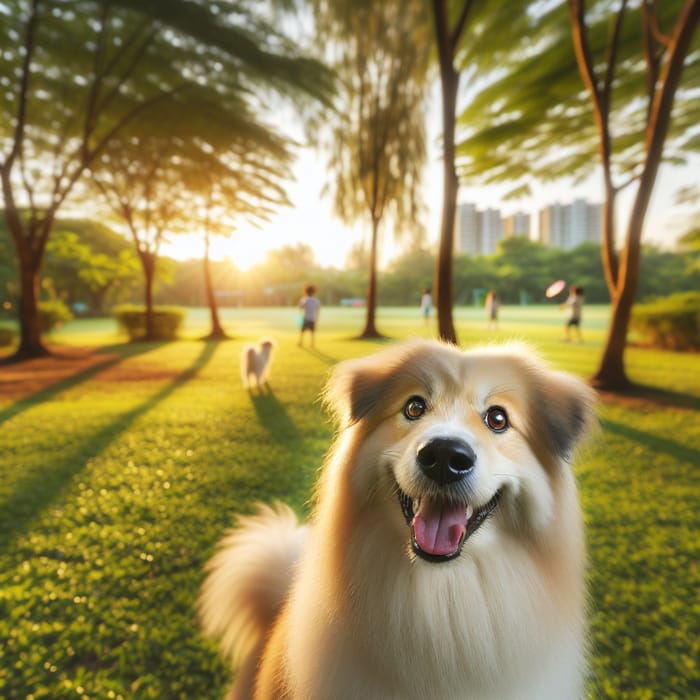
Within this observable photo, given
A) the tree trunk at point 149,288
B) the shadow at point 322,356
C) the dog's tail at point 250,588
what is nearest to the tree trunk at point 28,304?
the tree trunk at point 149,288

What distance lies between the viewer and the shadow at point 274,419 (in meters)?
5.72

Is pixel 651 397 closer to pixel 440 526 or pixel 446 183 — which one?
pixel 446 183

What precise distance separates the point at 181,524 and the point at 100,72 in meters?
12.0

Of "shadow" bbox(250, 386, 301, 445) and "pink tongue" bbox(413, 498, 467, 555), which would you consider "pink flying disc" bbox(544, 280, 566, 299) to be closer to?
"pink tongue" bbox(413, 498, 467, 555)

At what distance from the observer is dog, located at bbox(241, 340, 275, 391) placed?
8.12 metres

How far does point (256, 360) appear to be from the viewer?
816 cm

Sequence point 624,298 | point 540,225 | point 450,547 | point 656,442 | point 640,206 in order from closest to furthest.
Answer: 1. point 450,547
2. point 656,442
3. point 640,206
4. point 624,298
5. point 540,225

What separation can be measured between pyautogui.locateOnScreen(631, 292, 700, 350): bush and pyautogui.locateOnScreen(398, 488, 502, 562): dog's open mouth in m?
16.2

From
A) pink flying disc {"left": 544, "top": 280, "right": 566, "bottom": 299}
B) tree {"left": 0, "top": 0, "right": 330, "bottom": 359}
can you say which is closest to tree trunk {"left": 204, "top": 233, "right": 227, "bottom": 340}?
tree {"left": 0, "top": 0, "right": 330, "bottom": 359}

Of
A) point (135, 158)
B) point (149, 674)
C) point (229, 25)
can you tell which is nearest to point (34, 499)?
point (149, 674)

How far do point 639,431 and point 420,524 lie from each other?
19.6 feet

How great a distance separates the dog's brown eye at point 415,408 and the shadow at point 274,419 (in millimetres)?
4409

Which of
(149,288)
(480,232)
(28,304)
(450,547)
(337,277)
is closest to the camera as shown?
(450,547)

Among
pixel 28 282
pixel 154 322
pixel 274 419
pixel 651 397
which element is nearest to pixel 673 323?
pixel 651 397
